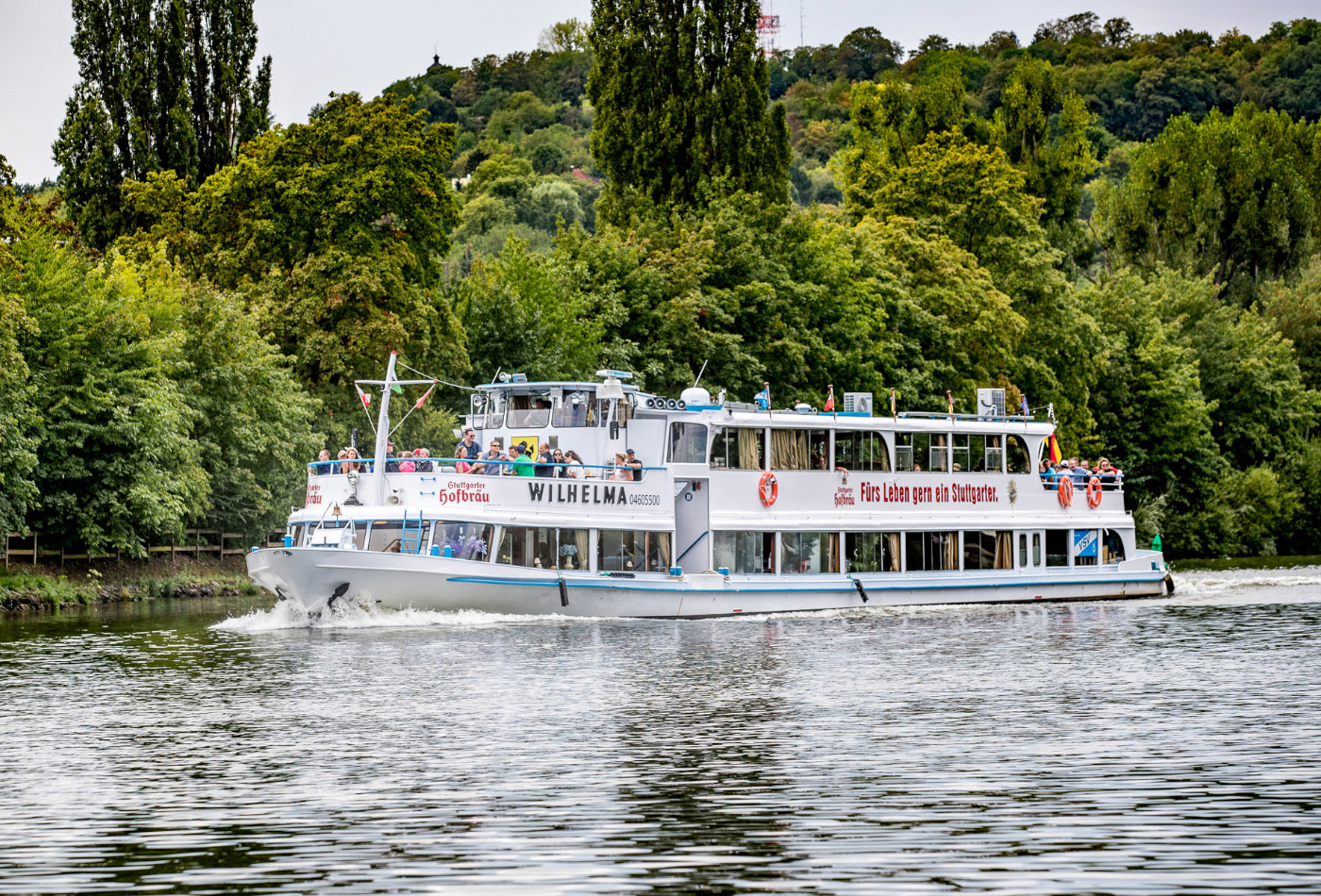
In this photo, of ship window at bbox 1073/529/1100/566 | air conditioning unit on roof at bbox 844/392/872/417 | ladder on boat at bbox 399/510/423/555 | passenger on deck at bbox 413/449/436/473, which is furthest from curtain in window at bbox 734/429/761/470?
ship window at bbox 1073/529/1100/566

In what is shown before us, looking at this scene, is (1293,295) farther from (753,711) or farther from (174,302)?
(753,711)

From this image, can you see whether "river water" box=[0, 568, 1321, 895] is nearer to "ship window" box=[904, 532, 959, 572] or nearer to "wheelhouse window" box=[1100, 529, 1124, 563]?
"ship window" box=[904, 532, 959, 572]

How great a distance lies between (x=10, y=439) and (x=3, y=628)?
697 cm

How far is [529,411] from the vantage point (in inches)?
1719

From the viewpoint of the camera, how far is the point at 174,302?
54.0 m

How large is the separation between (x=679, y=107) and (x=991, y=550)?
101 feet

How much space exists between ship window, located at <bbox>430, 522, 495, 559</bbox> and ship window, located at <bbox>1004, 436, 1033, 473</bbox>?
17355 mm

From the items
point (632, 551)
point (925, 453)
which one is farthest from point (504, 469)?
point (925, 453)

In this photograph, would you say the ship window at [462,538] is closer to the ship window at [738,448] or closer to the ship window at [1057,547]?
the ship window at [738,448]

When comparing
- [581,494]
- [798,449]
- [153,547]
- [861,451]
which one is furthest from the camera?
[153,547]

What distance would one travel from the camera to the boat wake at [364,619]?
38312 mm

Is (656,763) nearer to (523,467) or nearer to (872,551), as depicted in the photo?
(523,467)

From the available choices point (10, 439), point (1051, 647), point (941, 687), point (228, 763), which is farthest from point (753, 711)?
point (10, 439)

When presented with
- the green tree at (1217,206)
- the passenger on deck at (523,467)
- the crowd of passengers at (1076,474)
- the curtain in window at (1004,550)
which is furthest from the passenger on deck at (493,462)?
the green tree at (1217,206)
